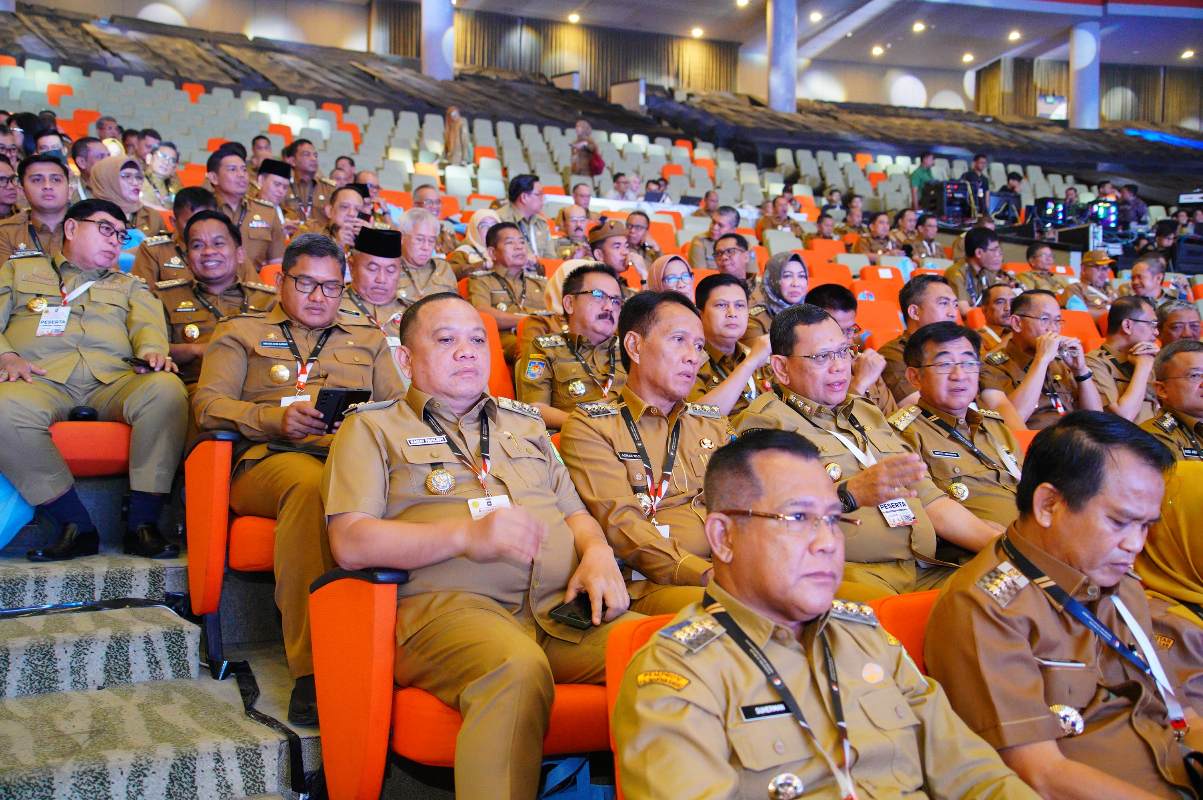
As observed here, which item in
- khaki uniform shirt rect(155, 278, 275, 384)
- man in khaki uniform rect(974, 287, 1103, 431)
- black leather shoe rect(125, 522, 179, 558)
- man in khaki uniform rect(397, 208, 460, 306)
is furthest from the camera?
man in khaki uniform rect(397, 208, 460, 306)

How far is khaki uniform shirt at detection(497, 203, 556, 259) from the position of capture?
5641mm

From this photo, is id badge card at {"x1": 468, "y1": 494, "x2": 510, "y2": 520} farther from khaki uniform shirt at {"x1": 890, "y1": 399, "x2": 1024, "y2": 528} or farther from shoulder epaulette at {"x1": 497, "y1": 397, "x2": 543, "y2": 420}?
khaki uniform shirt at {"x1": 890, "y1": 399, "x2": 1024, "y2": 528}

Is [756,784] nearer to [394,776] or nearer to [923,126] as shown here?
[394,776]

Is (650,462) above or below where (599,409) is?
below

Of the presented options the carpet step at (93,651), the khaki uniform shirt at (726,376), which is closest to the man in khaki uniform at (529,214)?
the khaki uniform shirt at (726,376)

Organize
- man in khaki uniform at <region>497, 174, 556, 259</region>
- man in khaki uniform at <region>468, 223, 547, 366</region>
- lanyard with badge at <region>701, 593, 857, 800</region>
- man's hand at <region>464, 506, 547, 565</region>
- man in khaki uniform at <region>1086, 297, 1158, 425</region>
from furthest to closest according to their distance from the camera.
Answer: man in khaki uniform at <region>497, 174, 556, 259</region> → man in khaki uniform at <region>468, 223, 547, 366</region> → man in khaki uniform at <region>1086, 297, 1158, 425</region> → man's hand at <region>464, 506, 547, 565</region> → lanyard with badge at <region>701, 593, 857, 800</region>

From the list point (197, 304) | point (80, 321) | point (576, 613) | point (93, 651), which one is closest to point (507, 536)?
point (576, 613)

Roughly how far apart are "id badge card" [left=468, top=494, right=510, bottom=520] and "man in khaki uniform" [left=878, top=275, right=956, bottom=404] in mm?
2065

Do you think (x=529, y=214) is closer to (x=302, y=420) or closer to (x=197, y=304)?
(x=197, y=304)

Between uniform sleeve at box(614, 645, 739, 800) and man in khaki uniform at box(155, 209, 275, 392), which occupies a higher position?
man in khaki uniform at box(155, 209, 275, 392)

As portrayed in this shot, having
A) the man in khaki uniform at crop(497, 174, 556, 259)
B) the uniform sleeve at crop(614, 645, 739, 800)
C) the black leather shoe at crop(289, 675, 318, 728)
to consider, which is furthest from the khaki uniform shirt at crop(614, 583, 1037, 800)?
the man in khaki uniform at crop(497, 174, 556, 259)

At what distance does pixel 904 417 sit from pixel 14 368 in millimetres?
2436

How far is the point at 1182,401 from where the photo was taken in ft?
9.09

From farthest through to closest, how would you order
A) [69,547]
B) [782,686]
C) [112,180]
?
[112,180]
[69,547]
[782,686]
